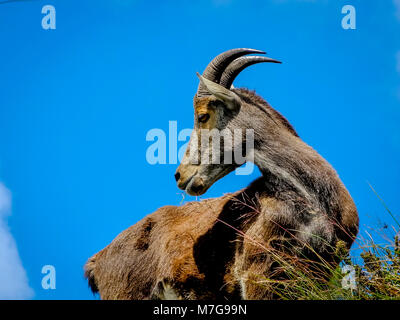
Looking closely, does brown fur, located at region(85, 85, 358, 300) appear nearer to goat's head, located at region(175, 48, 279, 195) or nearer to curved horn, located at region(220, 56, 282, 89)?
goat's head, located at region(175, 48, 279, 195)

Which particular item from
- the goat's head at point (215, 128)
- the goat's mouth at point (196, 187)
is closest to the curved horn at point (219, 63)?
the goat's head at point (215, 128)

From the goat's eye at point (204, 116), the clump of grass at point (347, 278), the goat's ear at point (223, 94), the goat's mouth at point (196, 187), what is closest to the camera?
the clump of grass at point (347, 278)

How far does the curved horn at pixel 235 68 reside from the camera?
7227mm

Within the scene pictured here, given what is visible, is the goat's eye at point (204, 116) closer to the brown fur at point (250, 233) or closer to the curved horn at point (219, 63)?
the brown fur at point (250, 233)

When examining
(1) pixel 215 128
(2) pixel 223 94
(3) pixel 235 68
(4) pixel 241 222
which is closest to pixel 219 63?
(3) pixel 235 68

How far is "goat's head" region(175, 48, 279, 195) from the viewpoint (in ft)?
22.6

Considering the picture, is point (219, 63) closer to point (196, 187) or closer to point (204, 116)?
point (204, 116)

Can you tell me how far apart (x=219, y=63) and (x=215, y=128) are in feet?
2.97

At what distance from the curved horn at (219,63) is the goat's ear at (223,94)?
21cm

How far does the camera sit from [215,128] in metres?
7.01

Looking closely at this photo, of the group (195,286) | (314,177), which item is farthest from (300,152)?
(195,286)

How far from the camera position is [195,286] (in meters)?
6.87
